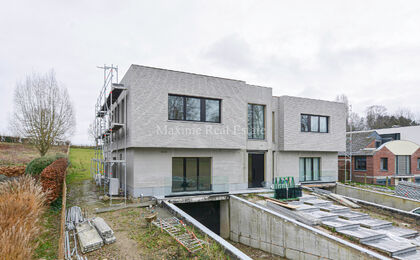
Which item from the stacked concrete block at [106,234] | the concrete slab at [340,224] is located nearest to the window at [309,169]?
the concrete slab at [340,224]

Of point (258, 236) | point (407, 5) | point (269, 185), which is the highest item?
point (407, 5)

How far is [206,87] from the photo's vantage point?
14258mm

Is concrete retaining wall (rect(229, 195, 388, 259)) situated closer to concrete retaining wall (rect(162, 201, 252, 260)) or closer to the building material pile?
concrete retaining wall (rect(162, 201, 252, 260))

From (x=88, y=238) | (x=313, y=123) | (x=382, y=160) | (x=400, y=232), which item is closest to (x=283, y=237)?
(x=400, y=232)

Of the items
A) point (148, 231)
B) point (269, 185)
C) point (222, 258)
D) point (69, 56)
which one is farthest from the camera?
point (269, 185)

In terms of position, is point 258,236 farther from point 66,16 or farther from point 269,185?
point 66,16

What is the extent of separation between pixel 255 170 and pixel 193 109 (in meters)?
6.43

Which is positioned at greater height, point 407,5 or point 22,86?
point 407,5

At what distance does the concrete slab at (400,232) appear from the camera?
32.6 ft

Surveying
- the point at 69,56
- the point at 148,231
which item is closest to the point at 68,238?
the point at 148,231

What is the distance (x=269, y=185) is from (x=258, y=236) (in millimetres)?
6176

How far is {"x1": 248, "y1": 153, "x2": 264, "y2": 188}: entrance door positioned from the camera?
16592 mm

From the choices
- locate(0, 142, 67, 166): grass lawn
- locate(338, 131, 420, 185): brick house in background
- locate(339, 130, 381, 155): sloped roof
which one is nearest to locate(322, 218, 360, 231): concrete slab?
locate(338, 131, 420, 185): brick house in background

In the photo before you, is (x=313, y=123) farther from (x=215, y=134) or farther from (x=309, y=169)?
(x=215, y=134)
